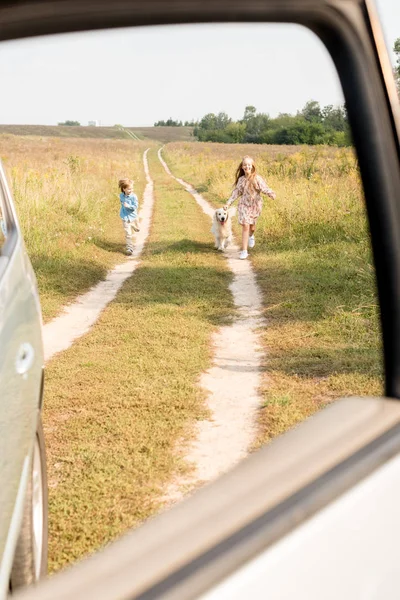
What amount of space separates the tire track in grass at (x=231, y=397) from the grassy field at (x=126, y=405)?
0.11 m

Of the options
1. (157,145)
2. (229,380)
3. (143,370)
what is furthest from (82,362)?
(157,145)

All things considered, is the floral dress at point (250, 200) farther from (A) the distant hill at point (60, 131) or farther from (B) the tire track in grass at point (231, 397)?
(A) the distant hill at point (60, 131)

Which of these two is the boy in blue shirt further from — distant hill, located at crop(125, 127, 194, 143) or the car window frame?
distant hill, located at crop(125, 127, 194, 143)

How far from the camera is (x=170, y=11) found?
3.26 ft

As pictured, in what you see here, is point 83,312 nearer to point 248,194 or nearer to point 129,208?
point 248,194

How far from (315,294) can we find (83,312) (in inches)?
101

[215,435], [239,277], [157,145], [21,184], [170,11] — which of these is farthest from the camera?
[157,145]

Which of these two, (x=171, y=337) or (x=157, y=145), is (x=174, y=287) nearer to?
(x=171, y=337)

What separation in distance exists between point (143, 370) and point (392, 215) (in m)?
5.09

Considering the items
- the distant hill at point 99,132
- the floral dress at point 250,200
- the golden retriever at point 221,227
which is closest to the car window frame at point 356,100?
the floral dress at point 250,200

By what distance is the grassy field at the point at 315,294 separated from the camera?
5473mm

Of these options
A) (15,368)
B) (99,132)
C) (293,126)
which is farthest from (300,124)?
(99,132)

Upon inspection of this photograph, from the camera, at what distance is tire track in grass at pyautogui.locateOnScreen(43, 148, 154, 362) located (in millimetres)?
7406

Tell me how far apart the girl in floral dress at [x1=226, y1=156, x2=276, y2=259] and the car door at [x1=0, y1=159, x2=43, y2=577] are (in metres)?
9.73
